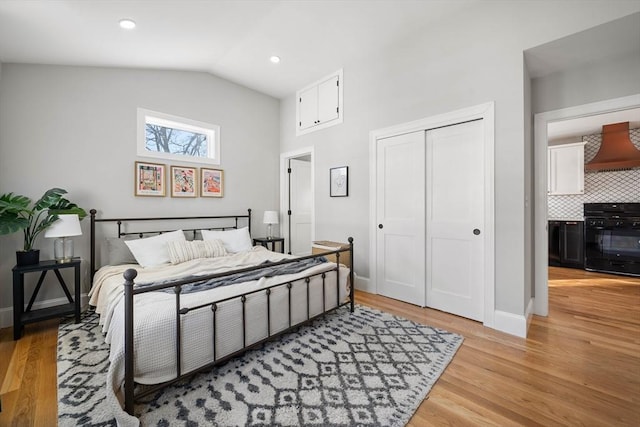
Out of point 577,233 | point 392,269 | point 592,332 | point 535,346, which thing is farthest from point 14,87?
point 577,233

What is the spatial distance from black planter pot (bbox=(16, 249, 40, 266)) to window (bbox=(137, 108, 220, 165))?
152 centimetres

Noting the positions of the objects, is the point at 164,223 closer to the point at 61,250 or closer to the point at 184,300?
the point at 61,250

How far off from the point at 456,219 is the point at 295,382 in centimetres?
227

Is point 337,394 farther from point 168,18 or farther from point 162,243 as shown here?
point 168,18

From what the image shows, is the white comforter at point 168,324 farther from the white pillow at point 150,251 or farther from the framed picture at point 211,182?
the framed picture at point 211,182

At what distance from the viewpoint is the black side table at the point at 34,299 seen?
2500 millimetres

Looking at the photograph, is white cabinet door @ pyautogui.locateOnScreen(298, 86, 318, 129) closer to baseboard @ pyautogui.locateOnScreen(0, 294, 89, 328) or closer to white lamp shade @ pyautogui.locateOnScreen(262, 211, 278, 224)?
white lamp shade @ pyautogui.locateOnScreen(262, 211, 278, 224)

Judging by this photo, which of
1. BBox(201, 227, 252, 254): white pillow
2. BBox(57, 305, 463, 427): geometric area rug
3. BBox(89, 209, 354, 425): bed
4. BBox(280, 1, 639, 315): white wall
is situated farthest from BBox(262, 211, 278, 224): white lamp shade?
BBox(57, 305, 463, 427): geometric area rug

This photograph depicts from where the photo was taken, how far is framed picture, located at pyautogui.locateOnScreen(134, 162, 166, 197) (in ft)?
11.7

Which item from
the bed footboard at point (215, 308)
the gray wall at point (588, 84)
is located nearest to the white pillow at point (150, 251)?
the bed footboard at point (215, 308)

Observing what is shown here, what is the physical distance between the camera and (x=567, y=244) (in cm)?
528

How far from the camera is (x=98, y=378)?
1.90m

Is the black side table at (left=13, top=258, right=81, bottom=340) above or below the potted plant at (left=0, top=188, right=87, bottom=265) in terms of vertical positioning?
below

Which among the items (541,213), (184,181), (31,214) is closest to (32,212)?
(31,214)
